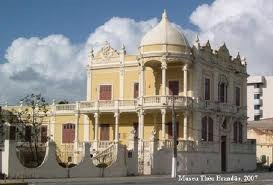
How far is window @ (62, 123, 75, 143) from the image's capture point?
2566 inches

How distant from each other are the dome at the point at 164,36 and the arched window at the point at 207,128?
25.2 feet

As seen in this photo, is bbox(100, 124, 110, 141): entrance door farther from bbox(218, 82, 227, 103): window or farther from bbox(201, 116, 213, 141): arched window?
bbox(218, 82, 227, 103): window

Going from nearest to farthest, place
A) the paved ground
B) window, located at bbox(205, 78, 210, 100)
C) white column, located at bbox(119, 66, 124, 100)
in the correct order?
1. the paved ground
2. window, located at bbox(205, 78, 210, 100)
3. white column, located at bbox(119, 66, 124, 100)

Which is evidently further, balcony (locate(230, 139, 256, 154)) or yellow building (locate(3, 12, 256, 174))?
balcony (locate(230, 139, 256, 154))

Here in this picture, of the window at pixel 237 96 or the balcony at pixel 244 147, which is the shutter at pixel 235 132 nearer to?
the balcony at pixel 244 147

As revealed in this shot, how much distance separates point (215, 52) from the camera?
61406mm

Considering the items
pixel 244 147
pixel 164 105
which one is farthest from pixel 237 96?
pixel 164 105

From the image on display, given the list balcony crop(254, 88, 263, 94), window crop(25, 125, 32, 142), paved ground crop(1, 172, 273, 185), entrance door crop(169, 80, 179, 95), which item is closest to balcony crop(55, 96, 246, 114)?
entrance door crop(169, 80, 179, 95)

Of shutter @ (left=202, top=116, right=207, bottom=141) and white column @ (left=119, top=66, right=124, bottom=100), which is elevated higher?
white column @ (left=119, top=66, right=124, bottom=100)

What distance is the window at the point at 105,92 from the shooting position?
6228 cm

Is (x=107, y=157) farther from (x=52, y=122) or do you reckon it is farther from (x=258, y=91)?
(x=258, y=91)

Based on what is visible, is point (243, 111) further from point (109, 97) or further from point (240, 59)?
point (109, 97)

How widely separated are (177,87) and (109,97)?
304 inches

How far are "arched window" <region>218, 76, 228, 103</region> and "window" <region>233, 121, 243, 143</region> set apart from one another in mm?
3502
